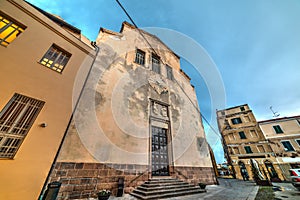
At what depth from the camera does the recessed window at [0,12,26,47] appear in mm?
3996

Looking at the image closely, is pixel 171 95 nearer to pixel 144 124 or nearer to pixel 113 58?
pixel 144 124

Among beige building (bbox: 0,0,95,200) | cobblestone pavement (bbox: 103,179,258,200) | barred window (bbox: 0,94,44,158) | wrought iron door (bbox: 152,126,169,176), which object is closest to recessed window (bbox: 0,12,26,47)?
beige building (bbox: 0,0,95,200)

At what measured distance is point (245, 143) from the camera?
56.1 ft

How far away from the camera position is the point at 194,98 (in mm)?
12742

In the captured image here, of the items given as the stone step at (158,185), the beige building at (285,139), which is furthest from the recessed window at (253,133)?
the stone step at (158,185)

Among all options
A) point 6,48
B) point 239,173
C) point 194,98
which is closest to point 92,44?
point 6,48

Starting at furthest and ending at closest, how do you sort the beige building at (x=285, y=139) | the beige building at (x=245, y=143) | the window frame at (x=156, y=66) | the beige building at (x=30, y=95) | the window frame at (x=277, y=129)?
the window frame at (x=277, y=129) < the beige building at (x=245, y=143) < the beige building at (x=285, y=139) < the window frame at (x=156, y=66) < the beige building at (x=30, y=95)

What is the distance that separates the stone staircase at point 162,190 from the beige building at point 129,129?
1.79 ft

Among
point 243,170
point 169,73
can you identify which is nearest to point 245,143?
point 243,170

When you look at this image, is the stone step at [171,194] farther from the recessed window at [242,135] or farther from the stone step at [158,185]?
the recessed window at [242,135]

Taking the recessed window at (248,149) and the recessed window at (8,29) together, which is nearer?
the recessed window at (8,29)

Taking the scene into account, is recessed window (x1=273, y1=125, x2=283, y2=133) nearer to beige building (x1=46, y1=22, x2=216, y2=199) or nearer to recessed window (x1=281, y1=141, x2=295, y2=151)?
recessed window (x1=281, y1=141, x2=295, y2=151)

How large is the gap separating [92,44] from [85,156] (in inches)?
254

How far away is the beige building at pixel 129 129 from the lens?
4562 mm
